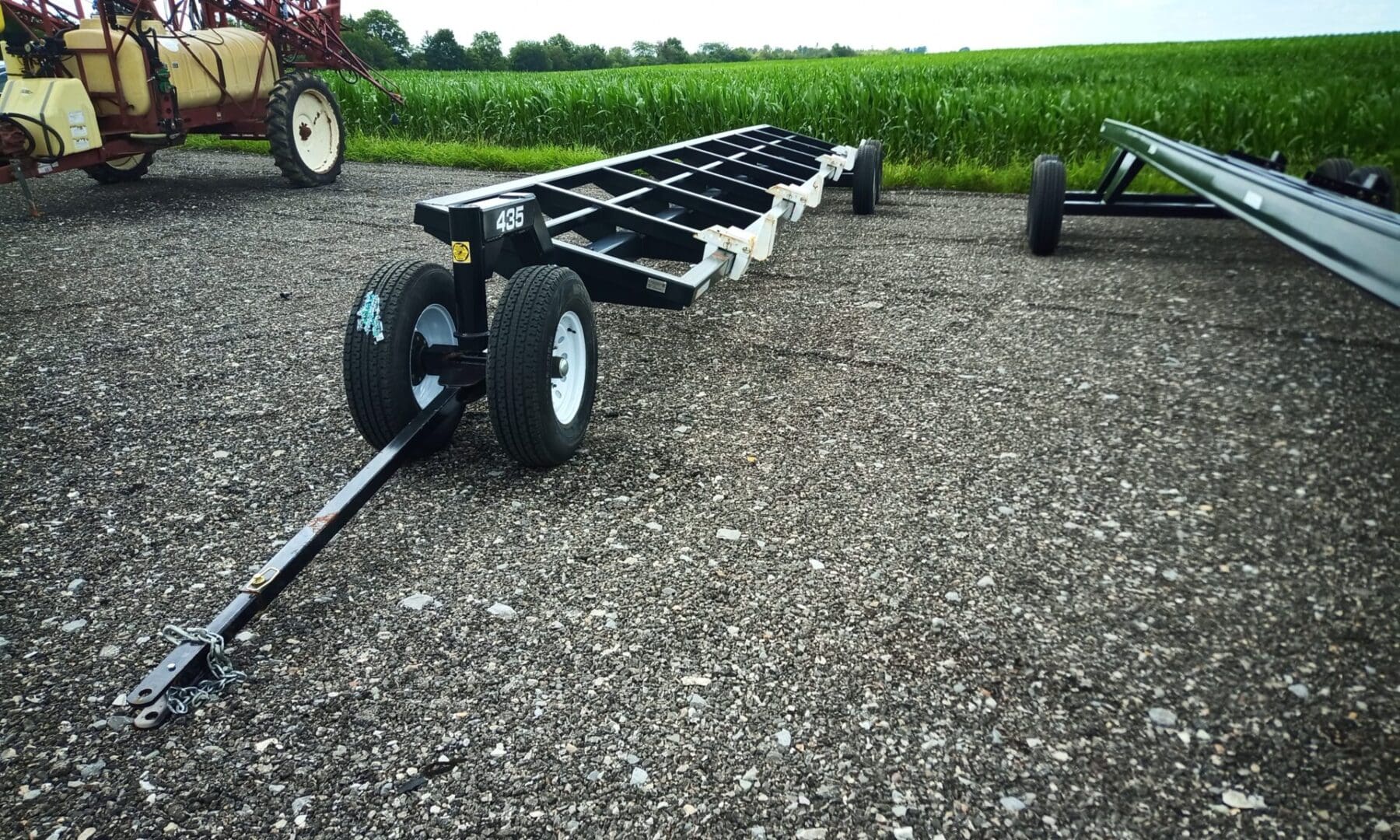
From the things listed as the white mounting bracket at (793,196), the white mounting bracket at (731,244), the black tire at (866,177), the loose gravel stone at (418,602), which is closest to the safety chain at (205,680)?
the loose gravel stone at (418,602)

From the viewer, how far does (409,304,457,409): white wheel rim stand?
301 centimetres

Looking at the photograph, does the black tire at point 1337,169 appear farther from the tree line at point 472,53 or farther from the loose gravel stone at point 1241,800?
the tree line at point 472,53

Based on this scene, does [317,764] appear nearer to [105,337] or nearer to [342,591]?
[342,591]

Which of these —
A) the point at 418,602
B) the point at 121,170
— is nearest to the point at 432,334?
the point at 418,602

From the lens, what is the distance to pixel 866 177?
7527 millimetres

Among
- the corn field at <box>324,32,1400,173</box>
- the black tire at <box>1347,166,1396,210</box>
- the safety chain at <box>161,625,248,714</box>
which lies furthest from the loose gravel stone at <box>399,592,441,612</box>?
the corn field at <box>324,32,1400,173</box>

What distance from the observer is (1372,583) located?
2281mm

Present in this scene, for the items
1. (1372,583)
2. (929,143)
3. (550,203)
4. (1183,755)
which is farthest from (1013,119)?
(1183,755)

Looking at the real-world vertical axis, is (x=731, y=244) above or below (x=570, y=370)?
above

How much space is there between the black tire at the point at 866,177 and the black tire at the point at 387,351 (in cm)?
536

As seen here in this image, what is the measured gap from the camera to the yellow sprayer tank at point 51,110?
6.47 metres

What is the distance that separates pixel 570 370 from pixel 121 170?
332 inches

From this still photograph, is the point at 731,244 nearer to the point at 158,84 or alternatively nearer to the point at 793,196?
the point at 793,196

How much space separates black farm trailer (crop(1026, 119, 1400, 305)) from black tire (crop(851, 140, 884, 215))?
176 centimetres
